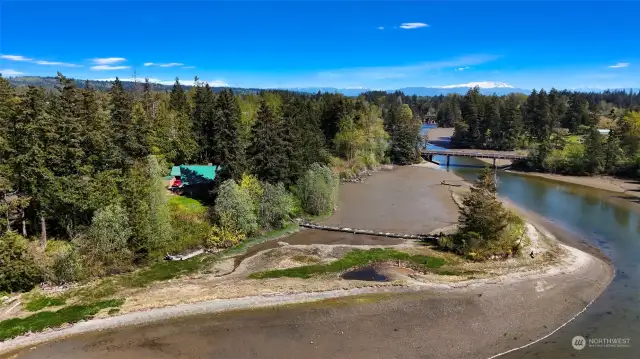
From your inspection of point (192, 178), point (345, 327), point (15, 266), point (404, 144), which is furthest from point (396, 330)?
point (404, 144)

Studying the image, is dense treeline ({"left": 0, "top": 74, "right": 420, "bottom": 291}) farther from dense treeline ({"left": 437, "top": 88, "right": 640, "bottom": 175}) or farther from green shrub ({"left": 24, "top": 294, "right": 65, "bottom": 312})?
dense treeline ({"left": 437, "top": 88, "right": 640, "bottom": 175})

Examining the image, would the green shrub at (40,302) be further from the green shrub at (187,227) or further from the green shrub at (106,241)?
the green shrub at (187,227)

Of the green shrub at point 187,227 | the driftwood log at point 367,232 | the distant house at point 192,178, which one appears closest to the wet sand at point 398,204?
the driftwood log at point 367,232

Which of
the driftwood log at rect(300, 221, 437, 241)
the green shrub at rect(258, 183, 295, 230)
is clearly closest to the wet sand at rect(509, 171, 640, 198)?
Result: the driftwood log at rect(300, 221, 437, 241)

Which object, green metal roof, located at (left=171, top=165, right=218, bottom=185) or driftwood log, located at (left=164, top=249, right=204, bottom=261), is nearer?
driftwood log, located at (left=164, top=249, right=204, bottom=261)

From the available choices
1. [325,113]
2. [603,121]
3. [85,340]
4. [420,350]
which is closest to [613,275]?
[420,350]

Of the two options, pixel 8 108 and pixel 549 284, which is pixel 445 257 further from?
pixel 8 108

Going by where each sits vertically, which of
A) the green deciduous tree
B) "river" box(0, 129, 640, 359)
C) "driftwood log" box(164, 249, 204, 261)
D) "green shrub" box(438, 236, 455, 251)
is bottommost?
"river" box(0, 129, 640, 359)
